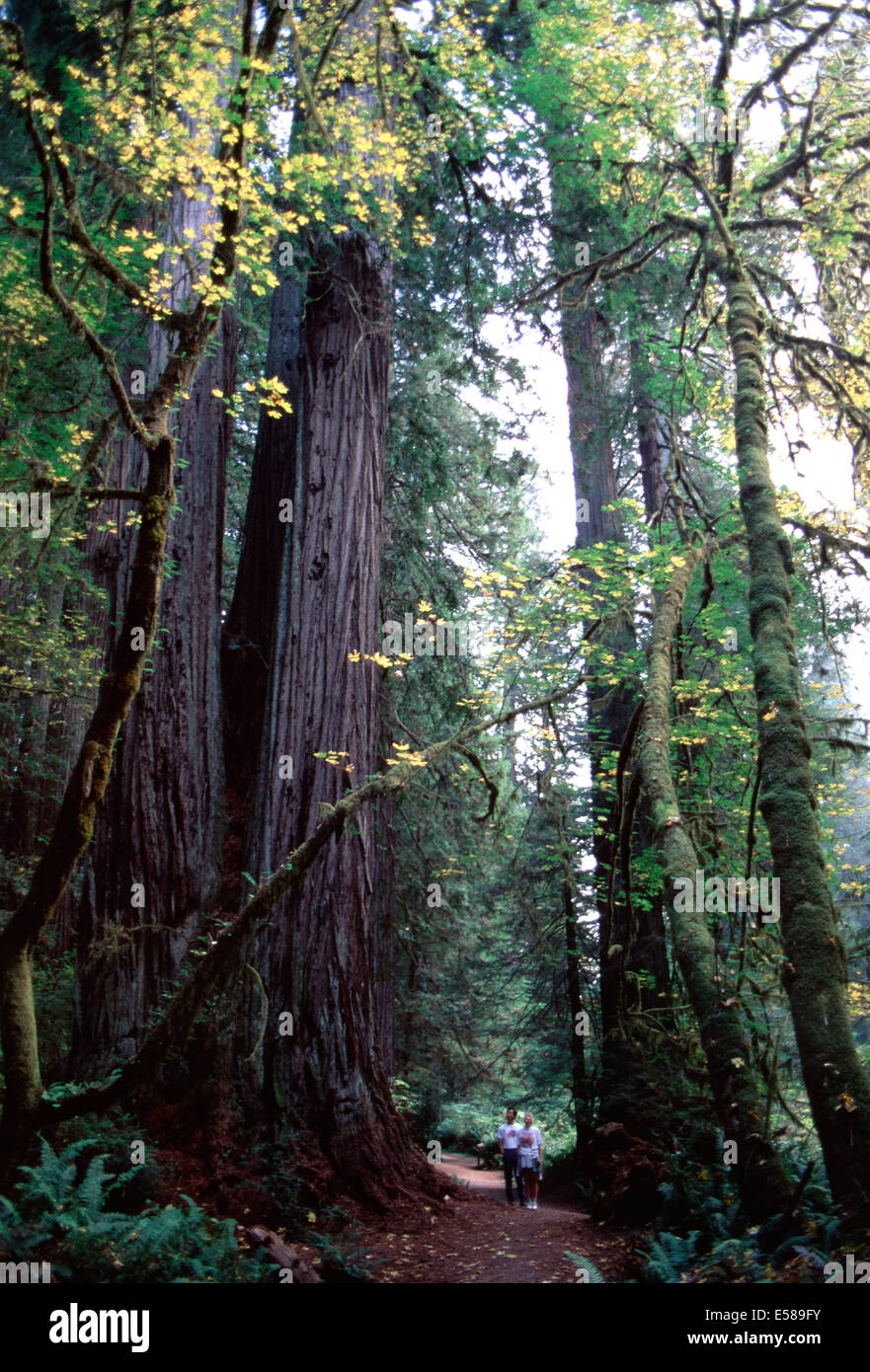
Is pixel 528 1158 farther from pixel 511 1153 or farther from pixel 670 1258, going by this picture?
pixel 670 1258

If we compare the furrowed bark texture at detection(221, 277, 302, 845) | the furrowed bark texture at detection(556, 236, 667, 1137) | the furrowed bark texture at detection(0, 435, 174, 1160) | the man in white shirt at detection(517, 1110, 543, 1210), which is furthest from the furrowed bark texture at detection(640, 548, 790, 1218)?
the man in white shirt at detection(517, 1110, 543, 1210)

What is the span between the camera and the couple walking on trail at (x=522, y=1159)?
9.69 meters

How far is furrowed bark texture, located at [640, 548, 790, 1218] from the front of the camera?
390 cm

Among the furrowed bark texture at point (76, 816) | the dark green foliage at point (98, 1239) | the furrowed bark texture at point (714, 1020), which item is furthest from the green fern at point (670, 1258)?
the furrowed bark texture at point (76, 816)

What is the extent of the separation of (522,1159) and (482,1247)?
4197 mm

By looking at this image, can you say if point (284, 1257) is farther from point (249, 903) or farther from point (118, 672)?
point (118, 672)

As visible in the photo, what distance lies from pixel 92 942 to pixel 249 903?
8.92ft

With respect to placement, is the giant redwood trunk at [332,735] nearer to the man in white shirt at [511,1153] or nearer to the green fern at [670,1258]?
the green fern at [670,1258]

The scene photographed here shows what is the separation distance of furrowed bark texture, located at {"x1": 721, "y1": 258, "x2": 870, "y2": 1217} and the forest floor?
2.18 m

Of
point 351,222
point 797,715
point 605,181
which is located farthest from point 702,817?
point 351,222

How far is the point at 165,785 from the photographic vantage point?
6.77 meters

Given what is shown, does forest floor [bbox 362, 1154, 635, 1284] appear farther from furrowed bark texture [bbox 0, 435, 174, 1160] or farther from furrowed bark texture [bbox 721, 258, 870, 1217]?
furrowed bark texture [bbox 0, 435, 174, 1160]

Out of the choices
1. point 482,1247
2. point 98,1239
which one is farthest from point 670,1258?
point 98,1239
